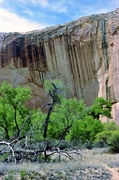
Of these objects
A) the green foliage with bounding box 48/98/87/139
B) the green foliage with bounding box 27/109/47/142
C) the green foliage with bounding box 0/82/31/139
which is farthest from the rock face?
the green foliage with bounding box 27/109/47/142

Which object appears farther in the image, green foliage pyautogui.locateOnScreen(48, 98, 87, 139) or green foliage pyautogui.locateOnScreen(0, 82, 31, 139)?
green foliage pyautogui.locateOnScreen(48, 98, 87, 139)

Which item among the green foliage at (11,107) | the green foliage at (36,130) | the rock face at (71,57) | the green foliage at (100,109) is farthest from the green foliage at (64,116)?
the rock face at (71,57)

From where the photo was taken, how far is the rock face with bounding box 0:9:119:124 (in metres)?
35.5

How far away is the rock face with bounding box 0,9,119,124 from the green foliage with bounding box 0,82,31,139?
13.1m

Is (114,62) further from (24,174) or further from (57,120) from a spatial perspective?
(24,174)

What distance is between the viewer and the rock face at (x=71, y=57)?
3547cm

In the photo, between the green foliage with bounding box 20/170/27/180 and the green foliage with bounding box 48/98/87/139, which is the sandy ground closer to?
the green foliage with bounding box 20/170/27/180

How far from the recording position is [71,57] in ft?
126

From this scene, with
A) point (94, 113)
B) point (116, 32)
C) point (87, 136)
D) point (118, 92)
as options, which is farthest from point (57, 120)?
point (116, 32)

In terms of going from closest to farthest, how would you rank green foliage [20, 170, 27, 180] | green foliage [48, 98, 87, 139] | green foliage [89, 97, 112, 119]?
green foliage [20, 170, 27, 180] < green foliage [48, 98, 87, 139] < green foliage [89, 97, 112, 119]

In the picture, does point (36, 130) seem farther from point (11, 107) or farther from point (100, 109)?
point (100, 109)

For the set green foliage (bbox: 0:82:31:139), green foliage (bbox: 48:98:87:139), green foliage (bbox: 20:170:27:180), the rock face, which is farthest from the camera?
the rock face

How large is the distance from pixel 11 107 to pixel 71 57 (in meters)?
15.8

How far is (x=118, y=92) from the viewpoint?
34156 mm
